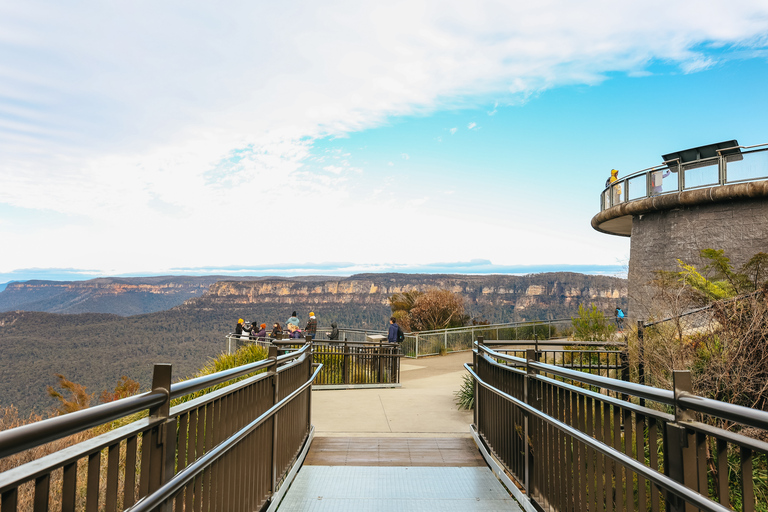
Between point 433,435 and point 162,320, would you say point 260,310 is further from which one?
point 433,435

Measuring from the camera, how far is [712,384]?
5.67m

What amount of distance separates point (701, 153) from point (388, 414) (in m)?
13.3

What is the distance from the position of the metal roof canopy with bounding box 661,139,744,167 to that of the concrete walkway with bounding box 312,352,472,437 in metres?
10.4

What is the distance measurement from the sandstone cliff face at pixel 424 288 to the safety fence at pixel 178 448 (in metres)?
44.4

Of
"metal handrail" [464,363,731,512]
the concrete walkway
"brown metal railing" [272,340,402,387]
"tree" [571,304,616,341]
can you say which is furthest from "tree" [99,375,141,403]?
"metal handrail" [464,363,731,512]

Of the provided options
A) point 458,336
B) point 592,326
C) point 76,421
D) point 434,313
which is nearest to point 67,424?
point 76,421

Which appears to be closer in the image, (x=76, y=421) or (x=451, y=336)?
(x=76, y=421)

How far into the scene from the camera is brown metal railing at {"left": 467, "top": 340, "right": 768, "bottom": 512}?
5.29 feet

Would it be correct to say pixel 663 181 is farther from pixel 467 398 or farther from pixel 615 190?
pixel 467 398

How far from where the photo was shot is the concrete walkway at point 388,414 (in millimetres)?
6836

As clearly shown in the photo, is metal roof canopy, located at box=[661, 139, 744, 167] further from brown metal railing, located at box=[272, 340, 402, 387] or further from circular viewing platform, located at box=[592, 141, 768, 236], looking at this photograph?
brown metal railing, located at box=[272, 340, 402, 387]

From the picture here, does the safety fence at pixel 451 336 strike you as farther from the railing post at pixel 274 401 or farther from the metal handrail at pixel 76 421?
the metal handrail at pixel 76 421

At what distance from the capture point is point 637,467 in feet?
6.97

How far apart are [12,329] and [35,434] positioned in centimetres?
11325
